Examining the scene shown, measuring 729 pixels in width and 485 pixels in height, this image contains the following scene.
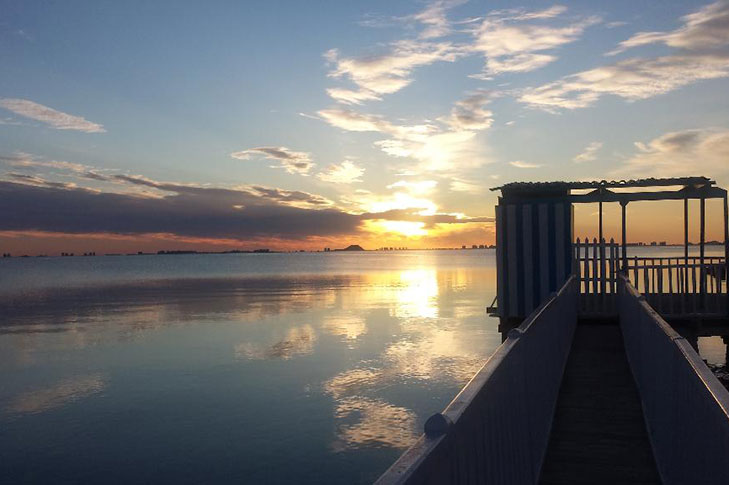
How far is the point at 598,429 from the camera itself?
7445 mm

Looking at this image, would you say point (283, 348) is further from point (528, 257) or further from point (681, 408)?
point (681, 408)

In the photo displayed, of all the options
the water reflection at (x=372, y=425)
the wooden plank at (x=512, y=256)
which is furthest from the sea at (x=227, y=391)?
the wooden plank at (x=512, y=256)

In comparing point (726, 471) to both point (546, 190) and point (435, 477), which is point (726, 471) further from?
point (546, 190)

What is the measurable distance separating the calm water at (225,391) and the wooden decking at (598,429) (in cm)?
710

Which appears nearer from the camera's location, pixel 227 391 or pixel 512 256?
pixel 512 256

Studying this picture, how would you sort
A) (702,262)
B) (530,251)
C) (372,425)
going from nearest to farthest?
(702,262)
(530,251)
(372,425)

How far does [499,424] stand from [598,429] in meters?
3.66

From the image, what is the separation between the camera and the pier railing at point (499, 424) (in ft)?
8.93

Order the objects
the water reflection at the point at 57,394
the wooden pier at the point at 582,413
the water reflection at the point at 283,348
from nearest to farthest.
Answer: the wooden pier at the point at 582,413 → the water reflection at the point at 57,394 → the water reflection at the point at 283,348

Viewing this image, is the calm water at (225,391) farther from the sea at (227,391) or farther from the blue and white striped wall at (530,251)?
the blue and white striped wall at (530,251)

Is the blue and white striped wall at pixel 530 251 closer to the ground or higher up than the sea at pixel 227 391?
higher up

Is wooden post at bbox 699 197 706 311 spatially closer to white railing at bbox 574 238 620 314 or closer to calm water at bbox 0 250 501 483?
white railing at bbox 574 238 620 314

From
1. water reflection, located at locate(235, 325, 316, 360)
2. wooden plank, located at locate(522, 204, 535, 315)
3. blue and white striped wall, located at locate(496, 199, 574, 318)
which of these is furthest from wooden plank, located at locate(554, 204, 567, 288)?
water reflection, located at locate(235, 325, 316, 360)

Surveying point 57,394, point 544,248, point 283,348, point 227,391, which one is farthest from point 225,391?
point 544,248
